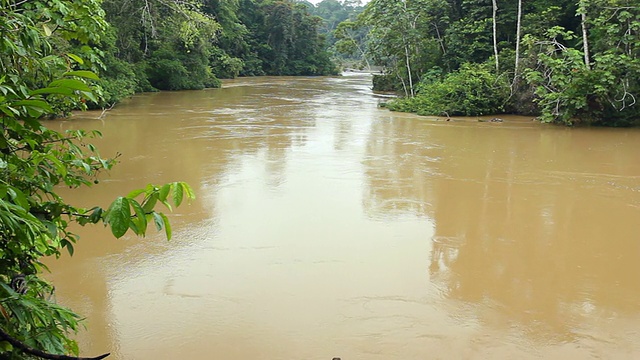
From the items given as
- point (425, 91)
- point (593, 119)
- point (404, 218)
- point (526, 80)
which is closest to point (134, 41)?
point (425, 91)

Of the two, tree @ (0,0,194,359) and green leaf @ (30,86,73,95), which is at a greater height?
green leaf @ (30,86,73,95)

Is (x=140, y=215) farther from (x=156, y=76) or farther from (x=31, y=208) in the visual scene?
(x=156, y=76)

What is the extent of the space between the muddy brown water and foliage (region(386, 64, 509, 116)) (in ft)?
17.7

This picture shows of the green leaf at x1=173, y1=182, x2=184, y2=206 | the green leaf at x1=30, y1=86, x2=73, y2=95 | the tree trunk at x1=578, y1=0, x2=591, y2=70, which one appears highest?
the tree trunk at x1=578, y1=0, x2=591, y2=70

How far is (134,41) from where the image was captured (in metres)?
20.8

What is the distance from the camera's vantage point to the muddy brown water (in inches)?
135

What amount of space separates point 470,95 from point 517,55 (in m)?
1.69

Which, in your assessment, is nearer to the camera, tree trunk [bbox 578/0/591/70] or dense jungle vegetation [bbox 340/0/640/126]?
dense jungle vegetation [bbox 340/0/640/126]

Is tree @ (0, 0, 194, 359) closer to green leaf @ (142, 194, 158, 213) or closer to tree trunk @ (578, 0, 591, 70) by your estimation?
green leaf @ (142, 194, 158, 213)

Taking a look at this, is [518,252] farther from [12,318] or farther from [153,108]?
[153,108]

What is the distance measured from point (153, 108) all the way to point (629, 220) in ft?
45.8

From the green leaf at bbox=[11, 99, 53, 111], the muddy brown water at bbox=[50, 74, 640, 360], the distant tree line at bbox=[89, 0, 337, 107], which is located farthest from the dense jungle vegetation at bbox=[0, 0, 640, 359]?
the muddy brown water at bbox=[50, 74, 640, 360]

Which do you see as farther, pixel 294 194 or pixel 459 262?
pixel 294 194

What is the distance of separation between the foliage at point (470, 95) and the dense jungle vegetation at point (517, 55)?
0.03 meters
